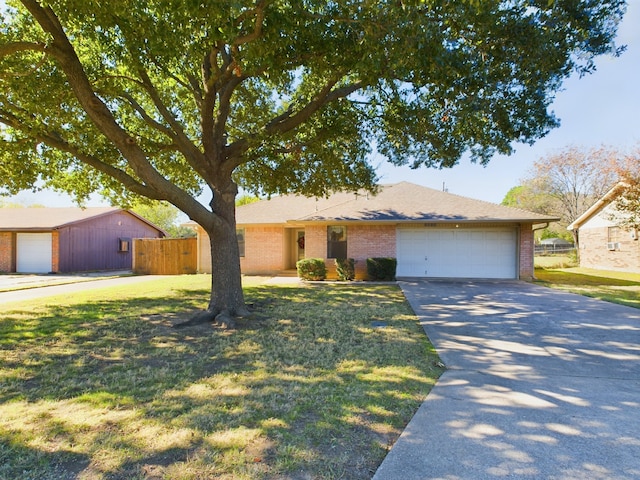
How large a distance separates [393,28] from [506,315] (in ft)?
20.4

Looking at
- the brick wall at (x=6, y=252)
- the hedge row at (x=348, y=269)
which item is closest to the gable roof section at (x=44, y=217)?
the brick wall at (x=6, y=252)

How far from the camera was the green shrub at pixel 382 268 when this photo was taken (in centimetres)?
1459

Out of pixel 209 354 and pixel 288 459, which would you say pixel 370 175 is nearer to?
pixel 209 354

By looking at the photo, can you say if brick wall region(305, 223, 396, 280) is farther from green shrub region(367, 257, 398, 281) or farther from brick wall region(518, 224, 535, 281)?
→ brick wall region(518, 224, 535, 281)

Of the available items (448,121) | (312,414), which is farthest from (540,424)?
(448,121)

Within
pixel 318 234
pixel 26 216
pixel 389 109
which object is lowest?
pixel 318 234

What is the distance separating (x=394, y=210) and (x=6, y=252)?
2163 centimetres

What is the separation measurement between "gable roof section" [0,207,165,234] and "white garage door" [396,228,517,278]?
16841 mm

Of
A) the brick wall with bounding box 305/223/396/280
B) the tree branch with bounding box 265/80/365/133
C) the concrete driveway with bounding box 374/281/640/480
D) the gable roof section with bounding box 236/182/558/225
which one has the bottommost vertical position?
the concrete driveway with bounding box 374/281/640/480

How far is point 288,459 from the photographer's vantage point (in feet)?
8.48

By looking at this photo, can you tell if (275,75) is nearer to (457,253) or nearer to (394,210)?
(394,210)

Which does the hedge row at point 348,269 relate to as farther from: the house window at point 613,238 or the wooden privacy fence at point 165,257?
the house window at point 613,238

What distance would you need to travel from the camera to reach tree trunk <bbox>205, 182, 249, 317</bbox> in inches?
297

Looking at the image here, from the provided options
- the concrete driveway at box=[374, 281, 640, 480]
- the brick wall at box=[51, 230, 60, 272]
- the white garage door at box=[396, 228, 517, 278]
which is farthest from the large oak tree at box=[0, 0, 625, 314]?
the brick wall at box=[51, 230, 60, 272]
